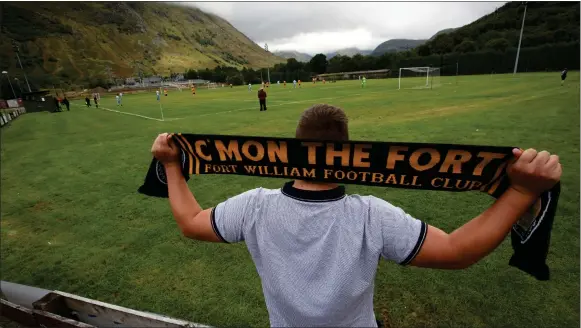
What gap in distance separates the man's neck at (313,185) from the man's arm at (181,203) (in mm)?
477

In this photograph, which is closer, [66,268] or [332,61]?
[66,268]

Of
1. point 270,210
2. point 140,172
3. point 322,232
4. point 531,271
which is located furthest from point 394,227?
point 140,172

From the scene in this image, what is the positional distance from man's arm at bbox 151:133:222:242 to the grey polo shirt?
36 cm

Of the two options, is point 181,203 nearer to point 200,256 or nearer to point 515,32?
point 200,256

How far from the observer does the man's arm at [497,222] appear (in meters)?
1.18

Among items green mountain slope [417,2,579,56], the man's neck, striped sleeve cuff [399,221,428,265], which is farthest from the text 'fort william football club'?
green mountain slope [417,2,579,56]

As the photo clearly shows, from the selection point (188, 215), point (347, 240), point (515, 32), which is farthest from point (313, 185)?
point (515, 32)

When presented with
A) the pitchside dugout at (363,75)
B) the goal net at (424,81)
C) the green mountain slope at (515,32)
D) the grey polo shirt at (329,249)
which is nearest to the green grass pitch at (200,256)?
the grey polo shirt at (329,249)

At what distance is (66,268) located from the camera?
4758 mm

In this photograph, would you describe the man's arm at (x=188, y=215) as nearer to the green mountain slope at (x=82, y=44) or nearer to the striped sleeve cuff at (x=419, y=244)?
the striped sleeve cuff at (x=419, y=244)

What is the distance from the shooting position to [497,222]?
4.04 feet

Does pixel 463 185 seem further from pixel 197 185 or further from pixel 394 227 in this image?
pixel 197 185

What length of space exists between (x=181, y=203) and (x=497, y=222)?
1.44 metres

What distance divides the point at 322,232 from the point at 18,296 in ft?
15.4
